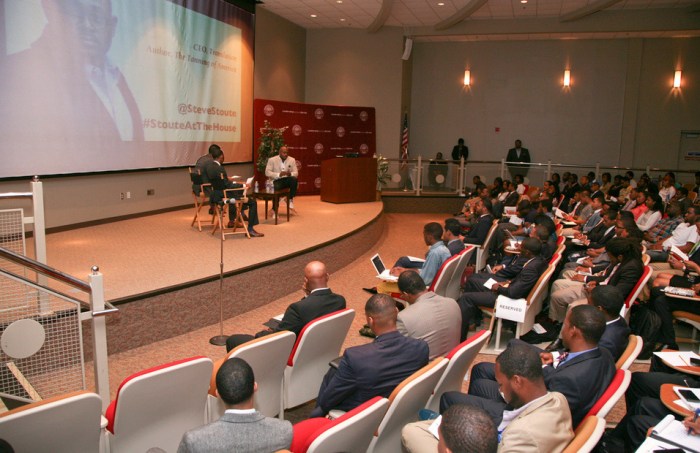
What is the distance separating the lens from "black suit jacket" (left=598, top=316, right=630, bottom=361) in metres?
3.84

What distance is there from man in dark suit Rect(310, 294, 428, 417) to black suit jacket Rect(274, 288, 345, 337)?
2.69ft

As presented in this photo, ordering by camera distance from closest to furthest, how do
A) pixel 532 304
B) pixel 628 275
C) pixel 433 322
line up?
pixel 433 322
pixel 628 275
pixel 532 304

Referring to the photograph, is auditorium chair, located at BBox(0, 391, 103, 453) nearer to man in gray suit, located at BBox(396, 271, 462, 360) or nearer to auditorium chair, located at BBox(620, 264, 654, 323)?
man in gray suit, located at BBox(396, 271, 462, 360)

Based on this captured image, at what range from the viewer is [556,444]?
246 cm

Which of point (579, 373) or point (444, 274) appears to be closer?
point (579, 373)

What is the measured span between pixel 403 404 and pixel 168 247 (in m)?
5.54

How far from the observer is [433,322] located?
3.86 m

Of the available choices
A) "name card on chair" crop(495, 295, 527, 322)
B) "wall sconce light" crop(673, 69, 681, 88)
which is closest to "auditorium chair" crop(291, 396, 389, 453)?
"name card on chair" crop(495, 295, 527, 322)

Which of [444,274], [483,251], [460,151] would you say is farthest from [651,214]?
[460,151]

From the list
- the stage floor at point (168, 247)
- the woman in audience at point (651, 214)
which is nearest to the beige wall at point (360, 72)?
the stage floor at point (168, 247)

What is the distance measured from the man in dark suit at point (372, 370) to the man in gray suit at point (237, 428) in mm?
746

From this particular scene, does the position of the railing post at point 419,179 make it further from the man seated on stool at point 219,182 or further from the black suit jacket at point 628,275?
the black suit jacket at point 628,275

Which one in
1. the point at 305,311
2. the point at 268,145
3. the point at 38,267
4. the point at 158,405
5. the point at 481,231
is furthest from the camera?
the point at 268,145

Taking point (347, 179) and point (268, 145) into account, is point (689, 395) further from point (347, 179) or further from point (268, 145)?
point (268, 145)
